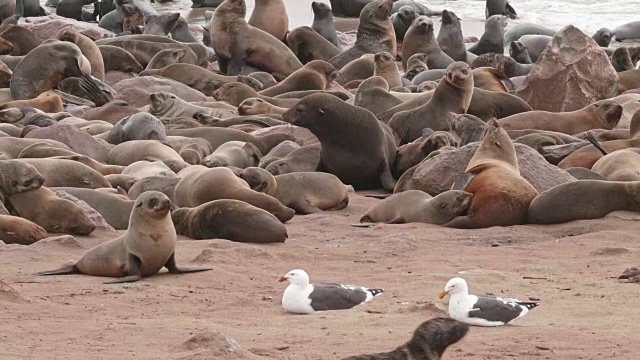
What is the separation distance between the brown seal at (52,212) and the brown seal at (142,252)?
3.43 feet

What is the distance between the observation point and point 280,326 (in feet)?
15.9

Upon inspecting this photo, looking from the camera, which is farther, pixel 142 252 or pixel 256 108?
pixel 256 108

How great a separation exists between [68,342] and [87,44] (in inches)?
402

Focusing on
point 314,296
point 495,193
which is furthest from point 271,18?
point 314,296

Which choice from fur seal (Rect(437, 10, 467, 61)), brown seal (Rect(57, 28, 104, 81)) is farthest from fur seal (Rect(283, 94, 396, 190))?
fur seal (Rect(437, 10, 467, 61))

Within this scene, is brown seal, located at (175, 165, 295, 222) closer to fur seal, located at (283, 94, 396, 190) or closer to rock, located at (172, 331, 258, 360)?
fur seal, located at (283, 94, 396, 190)

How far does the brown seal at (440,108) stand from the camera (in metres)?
10.8

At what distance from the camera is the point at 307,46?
1706 centimetres

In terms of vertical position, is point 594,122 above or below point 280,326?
below

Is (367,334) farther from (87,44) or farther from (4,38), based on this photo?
(4,38)

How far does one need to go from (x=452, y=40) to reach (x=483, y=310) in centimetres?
1373

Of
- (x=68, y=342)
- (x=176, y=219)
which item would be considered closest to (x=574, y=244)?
(x=176, y=219)

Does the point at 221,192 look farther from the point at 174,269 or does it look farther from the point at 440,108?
the point at 440,108

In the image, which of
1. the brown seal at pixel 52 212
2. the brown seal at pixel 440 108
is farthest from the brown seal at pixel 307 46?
the brown seal at pixel 52 212
